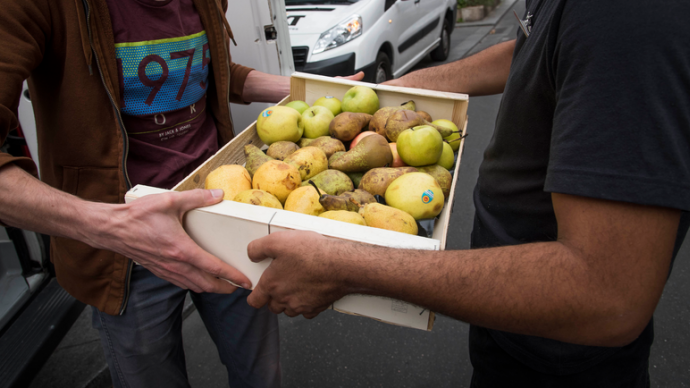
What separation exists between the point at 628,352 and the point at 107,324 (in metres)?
1.79

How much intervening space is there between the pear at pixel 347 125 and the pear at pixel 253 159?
0.35 meters

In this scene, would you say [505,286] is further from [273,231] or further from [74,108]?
[74,108]

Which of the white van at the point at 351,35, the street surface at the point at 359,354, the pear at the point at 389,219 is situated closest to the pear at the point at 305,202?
the pear at the point at 389,219

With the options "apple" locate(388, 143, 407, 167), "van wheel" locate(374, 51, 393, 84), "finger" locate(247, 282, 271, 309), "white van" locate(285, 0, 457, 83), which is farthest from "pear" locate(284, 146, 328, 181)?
"van wheel" locate(374, 51, 393, 84)

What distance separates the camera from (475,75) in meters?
1.81

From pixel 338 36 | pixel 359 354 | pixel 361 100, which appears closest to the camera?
pixel 361 100

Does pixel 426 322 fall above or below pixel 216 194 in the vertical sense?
below

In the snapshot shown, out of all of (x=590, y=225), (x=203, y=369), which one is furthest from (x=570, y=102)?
(x=203, y=369)

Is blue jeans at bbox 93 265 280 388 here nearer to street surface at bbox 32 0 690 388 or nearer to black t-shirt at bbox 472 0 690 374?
street surface at bbox 32 0 690 388

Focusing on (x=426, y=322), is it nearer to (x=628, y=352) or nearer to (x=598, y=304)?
(x=598, y=304)

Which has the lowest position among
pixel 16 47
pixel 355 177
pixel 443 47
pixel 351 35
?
pixel 443 47

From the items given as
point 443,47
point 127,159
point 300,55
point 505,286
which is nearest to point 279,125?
point 127,159

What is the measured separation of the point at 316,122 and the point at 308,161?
349mm

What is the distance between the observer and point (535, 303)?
0.81 meters
